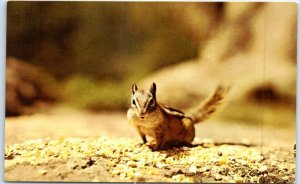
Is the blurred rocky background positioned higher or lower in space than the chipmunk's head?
higher

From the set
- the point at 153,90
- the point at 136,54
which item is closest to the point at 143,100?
the point at 153,90

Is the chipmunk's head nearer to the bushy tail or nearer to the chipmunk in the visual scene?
the chipmunk

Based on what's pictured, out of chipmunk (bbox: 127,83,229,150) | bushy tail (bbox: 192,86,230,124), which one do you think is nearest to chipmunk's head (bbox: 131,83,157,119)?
chipmunk (bbox: 127,83,229,150)

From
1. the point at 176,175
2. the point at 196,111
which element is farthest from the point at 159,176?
the point at 196,111

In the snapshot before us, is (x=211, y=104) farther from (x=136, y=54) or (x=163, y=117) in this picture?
(x=136, y=54)

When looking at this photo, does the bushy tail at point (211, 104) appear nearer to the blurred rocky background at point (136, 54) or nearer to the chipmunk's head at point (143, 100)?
the blurred rocky background at point (136, 54)

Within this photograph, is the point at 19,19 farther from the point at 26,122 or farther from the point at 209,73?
the point at 209,73
